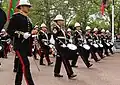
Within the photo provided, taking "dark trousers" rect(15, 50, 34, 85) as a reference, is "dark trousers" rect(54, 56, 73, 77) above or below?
below

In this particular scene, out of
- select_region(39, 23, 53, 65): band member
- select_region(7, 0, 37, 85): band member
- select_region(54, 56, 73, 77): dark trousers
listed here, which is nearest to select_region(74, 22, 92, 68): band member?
select_region(39, 23, 53, 65): band member

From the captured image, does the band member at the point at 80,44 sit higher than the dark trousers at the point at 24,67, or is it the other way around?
the dark trousers at the point at 24,67

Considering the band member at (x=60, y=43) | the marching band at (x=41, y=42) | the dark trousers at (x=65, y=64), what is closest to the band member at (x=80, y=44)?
the marching band at (x=41, y=42)

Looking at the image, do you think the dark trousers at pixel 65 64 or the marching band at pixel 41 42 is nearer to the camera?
the marching band at pixel 41 42

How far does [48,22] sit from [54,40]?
30755 mm

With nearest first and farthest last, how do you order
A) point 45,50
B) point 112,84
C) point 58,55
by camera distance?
point 112,84 → point 58,55 → point 45,50

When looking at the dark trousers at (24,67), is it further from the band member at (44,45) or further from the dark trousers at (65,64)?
the band member at (44,45)


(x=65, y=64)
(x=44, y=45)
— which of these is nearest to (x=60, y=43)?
(x=65, y=64)

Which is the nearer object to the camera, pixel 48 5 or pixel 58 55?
pixel 58 55

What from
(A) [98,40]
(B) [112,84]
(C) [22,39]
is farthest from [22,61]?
(A) [98,40]

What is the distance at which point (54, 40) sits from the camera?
1233 cm

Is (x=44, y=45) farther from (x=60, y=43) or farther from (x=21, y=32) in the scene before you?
(x=21, y=32)

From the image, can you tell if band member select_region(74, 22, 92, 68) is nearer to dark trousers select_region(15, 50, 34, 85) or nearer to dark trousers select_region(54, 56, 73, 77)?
dark trousers select_region(54, 56, 73, 77)

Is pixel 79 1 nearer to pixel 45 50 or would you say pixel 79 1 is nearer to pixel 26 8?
pixel 45 50
